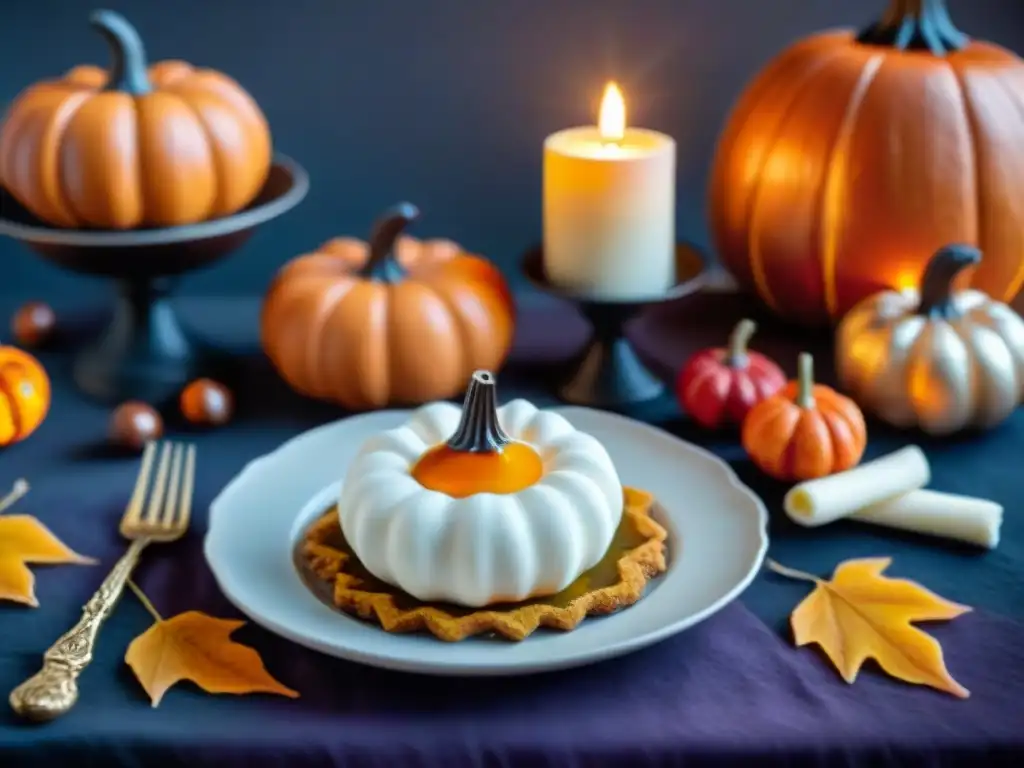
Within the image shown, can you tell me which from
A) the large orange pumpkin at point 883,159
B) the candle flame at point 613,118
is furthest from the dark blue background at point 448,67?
the candle flame at point 613,118

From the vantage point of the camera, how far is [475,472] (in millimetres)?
755

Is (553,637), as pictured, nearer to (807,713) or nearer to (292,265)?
(807,713)

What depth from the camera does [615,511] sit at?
2.56ft

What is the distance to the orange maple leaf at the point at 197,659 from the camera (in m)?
0.70

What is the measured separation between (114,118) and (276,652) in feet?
1.63

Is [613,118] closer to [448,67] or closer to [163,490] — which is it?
[448,67]

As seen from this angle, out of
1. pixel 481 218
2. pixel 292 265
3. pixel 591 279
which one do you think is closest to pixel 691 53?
pixel 481 218

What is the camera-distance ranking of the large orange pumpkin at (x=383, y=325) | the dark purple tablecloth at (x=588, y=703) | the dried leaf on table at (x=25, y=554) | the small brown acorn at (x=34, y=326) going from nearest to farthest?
the dark purple tablecloth at (x=588, y=703), the dried leaf on table at (x=25, y=554), the large orange pumpkin at (x=383, y=325), the small brown acorn at (x=34, y=326)

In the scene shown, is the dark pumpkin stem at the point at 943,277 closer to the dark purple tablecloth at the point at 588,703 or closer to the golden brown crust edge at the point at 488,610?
the dark purple tablecloth at the point at 588,703

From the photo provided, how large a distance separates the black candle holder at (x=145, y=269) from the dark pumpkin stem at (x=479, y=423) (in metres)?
0.37

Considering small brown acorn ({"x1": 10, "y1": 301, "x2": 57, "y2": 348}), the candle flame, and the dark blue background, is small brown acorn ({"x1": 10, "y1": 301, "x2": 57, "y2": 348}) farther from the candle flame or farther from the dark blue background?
the candle flame

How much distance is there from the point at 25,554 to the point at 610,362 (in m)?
0.51

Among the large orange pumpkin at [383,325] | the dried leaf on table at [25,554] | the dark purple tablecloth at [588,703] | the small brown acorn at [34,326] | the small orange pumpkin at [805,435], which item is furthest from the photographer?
the small brown acorn at [34,326]

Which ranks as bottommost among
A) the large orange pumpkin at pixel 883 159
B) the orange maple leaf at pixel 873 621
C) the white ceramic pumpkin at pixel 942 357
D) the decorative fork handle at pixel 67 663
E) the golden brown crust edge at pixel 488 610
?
the orange maple leaf at pixel 873 621
